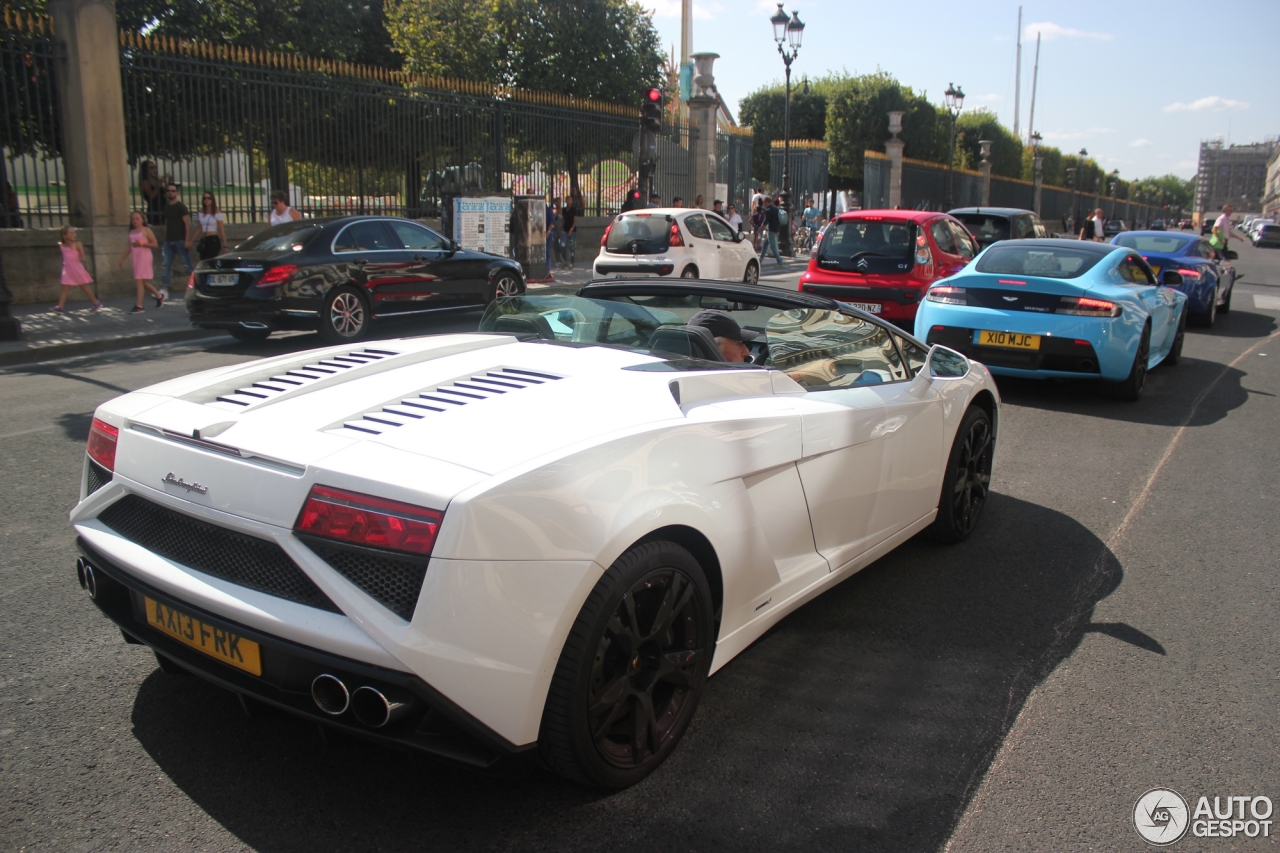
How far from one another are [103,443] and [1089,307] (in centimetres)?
732

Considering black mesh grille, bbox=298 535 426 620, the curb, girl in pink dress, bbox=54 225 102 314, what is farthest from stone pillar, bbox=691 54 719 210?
black mesh grille, bbox=298 535 426 620

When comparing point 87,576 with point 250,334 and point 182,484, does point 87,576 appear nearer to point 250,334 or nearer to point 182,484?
point 182,484

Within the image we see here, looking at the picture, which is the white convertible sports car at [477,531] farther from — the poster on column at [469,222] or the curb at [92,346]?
the poster on column at [469,222]

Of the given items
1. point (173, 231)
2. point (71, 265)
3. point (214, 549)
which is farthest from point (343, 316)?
point (214, 549)

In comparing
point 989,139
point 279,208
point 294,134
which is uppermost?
point 989,139

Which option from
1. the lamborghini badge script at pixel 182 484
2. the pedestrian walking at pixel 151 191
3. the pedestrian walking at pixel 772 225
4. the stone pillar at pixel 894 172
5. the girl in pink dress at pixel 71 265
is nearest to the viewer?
the lamborghini badge script at pixel 182 484

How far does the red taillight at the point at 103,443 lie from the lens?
2754 mm

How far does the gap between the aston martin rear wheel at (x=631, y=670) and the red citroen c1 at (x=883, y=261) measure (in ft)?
30.1

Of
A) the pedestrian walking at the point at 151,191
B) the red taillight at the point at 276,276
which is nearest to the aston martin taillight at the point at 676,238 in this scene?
the red taillight at the point at 276,276

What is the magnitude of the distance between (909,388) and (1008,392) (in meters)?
5.33

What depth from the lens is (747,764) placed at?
2809mm

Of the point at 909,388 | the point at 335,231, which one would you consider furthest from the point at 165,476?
the point at 335,231

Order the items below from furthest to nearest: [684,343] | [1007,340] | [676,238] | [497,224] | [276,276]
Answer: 1. [497,224]
2. [676,238]
3. [276,276]
4. [1007,340]
5. [684,343]

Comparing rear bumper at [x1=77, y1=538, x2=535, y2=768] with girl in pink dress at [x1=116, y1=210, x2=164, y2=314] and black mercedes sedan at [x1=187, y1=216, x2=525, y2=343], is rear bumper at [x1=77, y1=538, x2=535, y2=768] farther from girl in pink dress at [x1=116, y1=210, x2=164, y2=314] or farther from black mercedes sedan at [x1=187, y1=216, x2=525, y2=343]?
girl in pink dress at [x1=116, y1=210, x2=164, y2=314]
